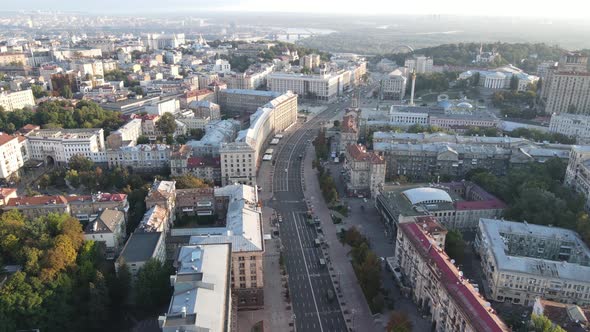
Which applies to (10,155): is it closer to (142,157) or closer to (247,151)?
(142,157)

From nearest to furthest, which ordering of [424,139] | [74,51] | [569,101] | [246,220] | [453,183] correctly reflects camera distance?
[246,220]
[453,183]
[424,139]
[569,101]
[74,51]

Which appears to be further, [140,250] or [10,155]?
[10,155]

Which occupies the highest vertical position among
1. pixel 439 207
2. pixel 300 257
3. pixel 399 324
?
pixel 439 207

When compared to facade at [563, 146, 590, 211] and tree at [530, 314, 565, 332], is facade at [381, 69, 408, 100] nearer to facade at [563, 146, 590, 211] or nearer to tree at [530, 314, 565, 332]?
facade at [563, 146, 590, 211]

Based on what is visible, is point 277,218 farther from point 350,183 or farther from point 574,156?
point 574,156

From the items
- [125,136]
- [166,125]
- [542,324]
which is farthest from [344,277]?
[166,125]

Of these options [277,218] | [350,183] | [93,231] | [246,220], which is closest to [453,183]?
[350,183]

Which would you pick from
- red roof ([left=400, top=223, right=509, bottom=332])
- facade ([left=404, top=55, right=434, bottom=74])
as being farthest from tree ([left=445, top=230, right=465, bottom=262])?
facade ([left=404, top=55, right=434, bottom=74])
